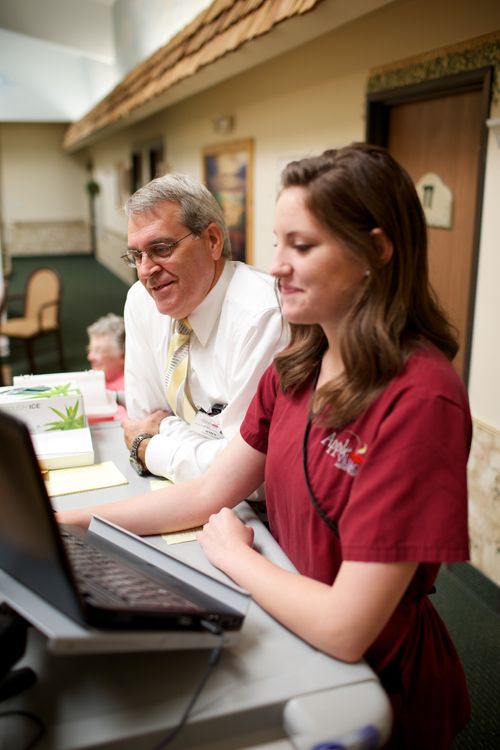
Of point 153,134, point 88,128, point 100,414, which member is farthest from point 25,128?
point 100,414

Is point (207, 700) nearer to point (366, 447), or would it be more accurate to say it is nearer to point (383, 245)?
point (366, 447)

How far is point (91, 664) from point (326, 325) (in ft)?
2.10

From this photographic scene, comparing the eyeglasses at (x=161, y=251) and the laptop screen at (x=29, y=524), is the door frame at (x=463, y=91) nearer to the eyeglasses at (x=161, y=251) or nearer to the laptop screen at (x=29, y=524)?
the eyeglasses at (x=161, y=251)

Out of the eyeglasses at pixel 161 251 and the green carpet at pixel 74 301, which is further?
the green carpet at pixel 74 301

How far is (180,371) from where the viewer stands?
1707 mm

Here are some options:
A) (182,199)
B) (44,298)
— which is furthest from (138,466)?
(44,298)

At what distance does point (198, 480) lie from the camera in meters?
1.31

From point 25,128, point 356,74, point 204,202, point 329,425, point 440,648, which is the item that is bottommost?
point 440,648

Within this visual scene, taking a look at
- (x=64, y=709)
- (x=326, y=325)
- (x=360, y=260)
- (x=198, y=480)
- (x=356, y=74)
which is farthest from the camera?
(x=356, y=74)

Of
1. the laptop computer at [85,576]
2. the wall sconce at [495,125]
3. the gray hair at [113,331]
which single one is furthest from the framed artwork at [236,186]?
the laptop computer at [85,576]

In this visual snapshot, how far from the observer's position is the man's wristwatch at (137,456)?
154 centimetres

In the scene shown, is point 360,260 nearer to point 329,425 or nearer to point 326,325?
point 326,325

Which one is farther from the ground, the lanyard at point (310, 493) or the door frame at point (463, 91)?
the door frame at point (463, 91)

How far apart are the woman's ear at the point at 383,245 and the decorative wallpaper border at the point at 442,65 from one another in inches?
70.7
